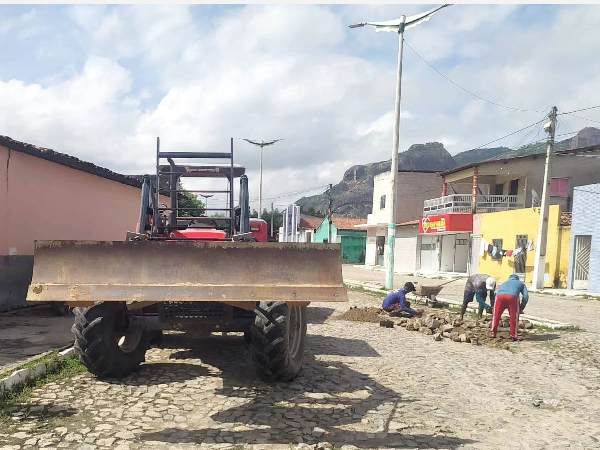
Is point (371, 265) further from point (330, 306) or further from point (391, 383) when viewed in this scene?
point (391, 383)

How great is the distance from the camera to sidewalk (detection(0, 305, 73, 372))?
6286 mm

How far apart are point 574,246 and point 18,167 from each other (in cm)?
1995

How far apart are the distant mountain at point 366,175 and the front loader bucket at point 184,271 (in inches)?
4293

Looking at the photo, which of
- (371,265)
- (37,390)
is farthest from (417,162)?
(37,390)

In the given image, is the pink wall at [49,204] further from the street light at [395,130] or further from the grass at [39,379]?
the street light at [395,130]

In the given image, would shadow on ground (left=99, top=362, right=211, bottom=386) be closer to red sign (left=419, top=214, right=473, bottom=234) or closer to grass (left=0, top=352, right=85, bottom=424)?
grass (left=0, top=352, right=85, bottom=424)

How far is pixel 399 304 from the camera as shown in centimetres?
1106

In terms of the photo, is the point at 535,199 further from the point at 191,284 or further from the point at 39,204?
the point at 191,284

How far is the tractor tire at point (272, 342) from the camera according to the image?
16.0ft

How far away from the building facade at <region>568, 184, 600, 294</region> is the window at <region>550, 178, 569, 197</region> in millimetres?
6542

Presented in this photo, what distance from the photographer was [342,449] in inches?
150

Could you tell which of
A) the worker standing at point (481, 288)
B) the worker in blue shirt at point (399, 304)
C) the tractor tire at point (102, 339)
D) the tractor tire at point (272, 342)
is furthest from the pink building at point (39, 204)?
the worker standing at point (481, 288)

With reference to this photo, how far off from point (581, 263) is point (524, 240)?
3112mm

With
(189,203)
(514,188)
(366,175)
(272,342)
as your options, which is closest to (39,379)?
(272,342)
